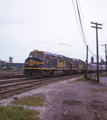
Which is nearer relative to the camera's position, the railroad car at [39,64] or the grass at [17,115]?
the grass at [17,115]

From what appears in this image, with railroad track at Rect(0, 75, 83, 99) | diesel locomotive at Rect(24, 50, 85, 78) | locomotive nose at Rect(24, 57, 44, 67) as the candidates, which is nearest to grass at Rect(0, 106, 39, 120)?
railroad track at Rect(0, 75, 83, 99)

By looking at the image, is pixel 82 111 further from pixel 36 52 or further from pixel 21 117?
pixel 36 52

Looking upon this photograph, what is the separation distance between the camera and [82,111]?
19.5 ft

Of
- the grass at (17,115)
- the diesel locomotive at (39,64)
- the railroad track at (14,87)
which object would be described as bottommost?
the grass at (17,115)

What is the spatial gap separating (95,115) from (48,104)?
→ 2226 millimetres

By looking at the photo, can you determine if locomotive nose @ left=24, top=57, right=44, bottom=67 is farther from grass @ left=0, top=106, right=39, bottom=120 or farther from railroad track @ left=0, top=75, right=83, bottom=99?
grass @ left=0, top=106, right=39, bottom=120

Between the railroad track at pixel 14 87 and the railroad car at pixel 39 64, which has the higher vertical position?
the railroad car at pixel 39 64

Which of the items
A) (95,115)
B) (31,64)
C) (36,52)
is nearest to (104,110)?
(95,115)

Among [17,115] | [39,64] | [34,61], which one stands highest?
[34,61]

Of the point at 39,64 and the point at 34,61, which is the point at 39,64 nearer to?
the point at 39,64

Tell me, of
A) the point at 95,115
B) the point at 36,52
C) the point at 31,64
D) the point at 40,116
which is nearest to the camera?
the point at 40,116

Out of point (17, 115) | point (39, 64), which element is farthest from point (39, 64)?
point (17, 115)

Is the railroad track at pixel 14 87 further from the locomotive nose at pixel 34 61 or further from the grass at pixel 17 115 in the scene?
the locomotive nose at pixel 34 61

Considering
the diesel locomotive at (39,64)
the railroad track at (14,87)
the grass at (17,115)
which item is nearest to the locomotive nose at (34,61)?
the diesel locomotive at (39,64)
